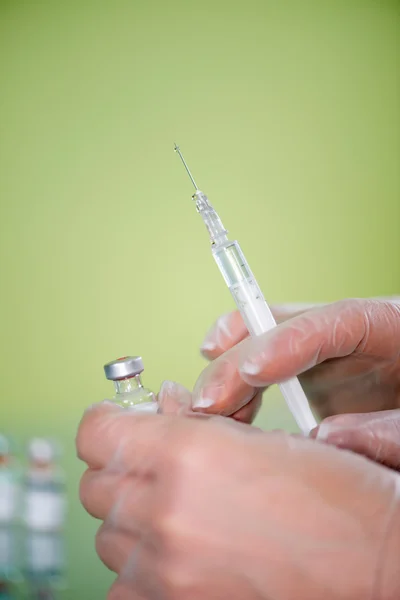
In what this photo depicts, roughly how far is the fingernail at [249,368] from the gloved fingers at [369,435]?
11cm

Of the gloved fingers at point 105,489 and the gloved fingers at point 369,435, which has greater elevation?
the gloved fingers at point 105,489

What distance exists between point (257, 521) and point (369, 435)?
29 centimetres

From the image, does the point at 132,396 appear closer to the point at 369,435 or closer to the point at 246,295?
the point at 246,295

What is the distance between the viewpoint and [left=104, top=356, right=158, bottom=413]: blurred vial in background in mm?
599

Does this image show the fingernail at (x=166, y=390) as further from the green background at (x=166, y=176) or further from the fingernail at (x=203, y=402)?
the green background at (x=166, y=176)

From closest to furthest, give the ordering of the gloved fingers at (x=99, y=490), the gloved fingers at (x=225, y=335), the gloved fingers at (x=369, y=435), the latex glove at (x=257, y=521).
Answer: the latex glove at (x=257, y=521), the gloved fingers at (x=99, y=490), the gloved fingers at (x=369, y=435), the gloved fingers at (x=225, y=335)

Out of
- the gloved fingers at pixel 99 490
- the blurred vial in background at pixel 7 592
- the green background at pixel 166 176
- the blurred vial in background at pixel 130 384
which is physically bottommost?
the blurred vial in background at pixel 7 592

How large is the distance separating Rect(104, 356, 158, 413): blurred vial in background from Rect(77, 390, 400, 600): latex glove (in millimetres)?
114

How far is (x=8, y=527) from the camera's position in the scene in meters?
1.48

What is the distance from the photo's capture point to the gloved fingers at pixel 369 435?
0.66m

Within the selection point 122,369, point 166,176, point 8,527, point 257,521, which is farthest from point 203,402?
point 166,176

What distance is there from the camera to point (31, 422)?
1.71m

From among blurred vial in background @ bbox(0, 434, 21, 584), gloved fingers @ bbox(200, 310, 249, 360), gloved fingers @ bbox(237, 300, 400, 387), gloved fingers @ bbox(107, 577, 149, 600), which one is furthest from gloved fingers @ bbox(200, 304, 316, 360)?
blurred vial in background @ bbox(0, 434, 21, 584)

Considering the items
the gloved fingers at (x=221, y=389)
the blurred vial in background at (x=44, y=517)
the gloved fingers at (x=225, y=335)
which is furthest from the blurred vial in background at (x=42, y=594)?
the gloved fingers at (x=221, y=389)
